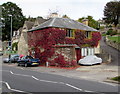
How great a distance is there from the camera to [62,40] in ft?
91.7

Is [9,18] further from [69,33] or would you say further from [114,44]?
[69,33]

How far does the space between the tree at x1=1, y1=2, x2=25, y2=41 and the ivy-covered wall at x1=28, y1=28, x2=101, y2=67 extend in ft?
132

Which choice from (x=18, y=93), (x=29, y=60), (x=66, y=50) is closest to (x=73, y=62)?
(x=66, y=50)

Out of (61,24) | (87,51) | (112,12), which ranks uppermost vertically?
(112,12)

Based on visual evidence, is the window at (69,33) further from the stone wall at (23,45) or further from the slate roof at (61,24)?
the stone wall at (23,45)

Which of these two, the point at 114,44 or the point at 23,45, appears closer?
the point at 114,44

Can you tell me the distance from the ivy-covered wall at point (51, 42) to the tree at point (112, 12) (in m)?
41.5

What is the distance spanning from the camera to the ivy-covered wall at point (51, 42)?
2580cm

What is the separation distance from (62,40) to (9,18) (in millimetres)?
45993

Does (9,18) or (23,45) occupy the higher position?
(9,18)

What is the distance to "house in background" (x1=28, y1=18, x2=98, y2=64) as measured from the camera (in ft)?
83.9

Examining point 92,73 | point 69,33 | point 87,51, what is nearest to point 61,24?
point 69,33

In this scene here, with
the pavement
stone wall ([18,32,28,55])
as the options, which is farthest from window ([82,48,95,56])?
stone wall ([18,32,28,55])

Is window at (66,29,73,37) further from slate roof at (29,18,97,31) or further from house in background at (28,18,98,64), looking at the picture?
slate roof at (29,18,97,31)
